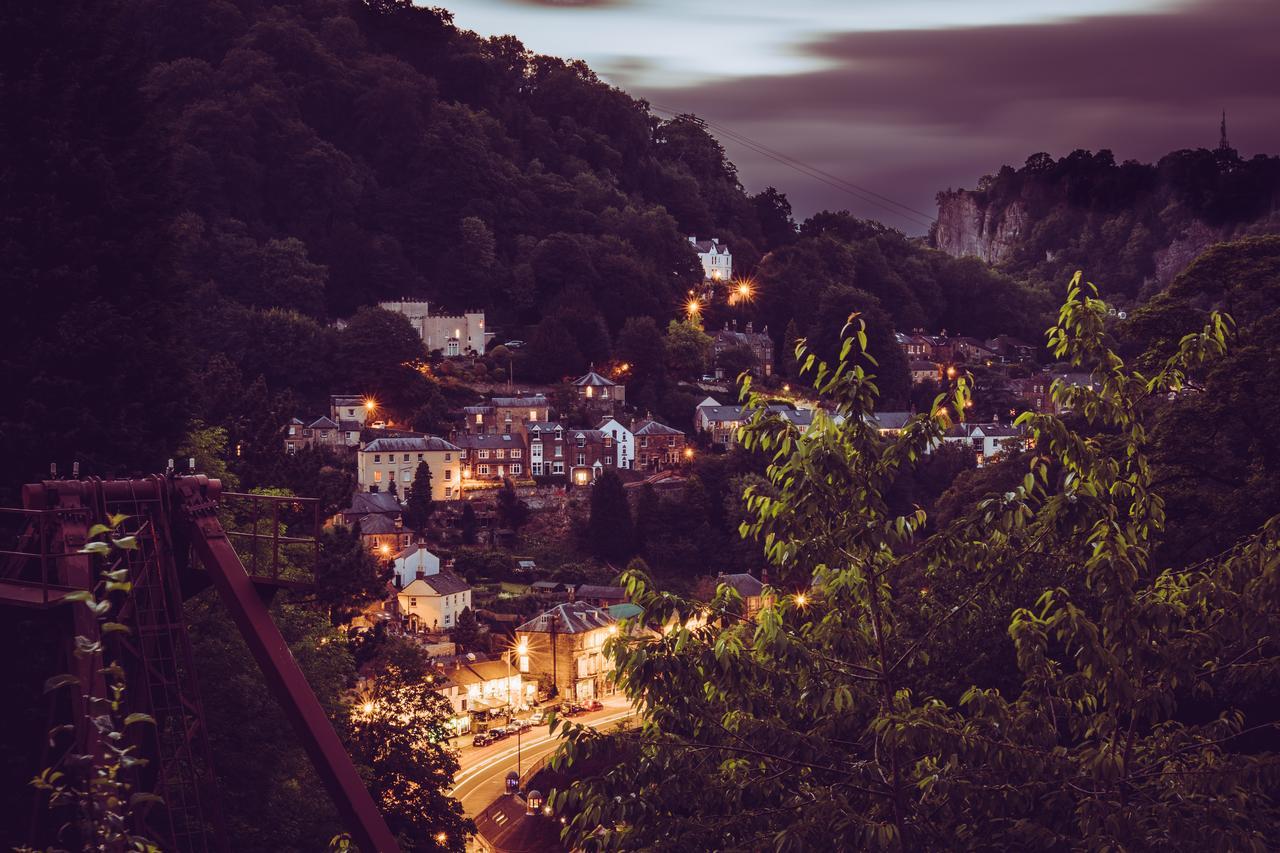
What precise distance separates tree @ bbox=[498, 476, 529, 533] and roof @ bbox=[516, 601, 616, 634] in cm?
1092

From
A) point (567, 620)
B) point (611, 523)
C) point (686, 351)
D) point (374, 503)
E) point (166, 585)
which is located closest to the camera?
point (166, 585)

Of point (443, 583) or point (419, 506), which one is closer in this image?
point (443, 583)

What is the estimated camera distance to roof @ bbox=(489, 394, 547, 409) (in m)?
59.5

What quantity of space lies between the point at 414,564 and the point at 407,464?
369 inches

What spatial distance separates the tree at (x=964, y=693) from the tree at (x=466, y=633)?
116 feet

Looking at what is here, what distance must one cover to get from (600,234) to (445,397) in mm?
20263

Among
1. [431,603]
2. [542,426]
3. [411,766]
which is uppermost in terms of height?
[542,426]

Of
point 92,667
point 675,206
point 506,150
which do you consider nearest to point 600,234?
point 506,150

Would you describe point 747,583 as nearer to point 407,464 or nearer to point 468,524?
point 468,524

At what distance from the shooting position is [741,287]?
82.2m

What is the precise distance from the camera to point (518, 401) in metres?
60.0

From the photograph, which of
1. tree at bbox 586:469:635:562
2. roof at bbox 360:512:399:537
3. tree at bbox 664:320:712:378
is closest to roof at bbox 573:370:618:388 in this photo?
tree at bbox 664:320:712:378

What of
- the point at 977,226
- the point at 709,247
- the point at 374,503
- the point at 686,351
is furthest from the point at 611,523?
the point at 977,226

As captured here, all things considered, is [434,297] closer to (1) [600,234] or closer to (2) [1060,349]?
(1) [600,234]
